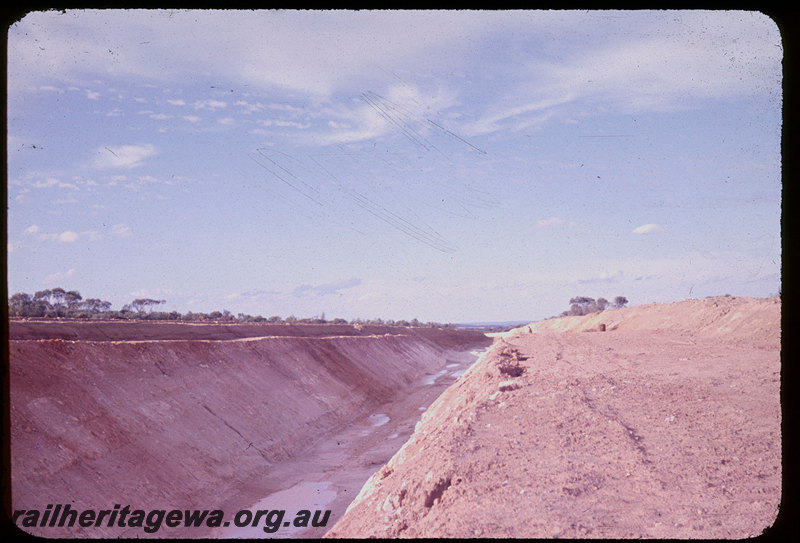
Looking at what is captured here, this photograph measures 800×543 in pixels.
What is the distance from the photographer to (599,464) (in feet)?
25.6

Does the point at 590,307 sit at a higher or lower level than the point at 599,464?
lower

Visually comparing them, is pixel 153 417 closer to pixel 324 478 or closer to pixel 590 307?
pixel 324 478

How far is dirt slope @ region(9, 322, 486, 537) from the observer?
11688 millimetres

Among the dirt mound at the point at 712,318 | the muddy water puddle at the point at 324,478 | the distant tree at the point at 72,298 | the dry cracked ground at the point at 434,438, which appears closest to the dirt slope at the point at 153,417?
the dry cracked ground at the point at 434,438

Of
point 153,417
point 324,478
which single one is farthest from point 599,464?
point 153,417

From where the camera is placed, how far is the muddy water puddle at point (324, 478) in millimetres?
12930

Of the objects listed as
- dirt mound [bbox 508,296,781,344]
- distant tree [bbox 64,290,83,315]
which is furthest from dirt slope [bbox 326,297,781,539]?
distant tree [bbox 64,290,83,315]

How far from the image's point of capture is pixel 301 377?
27.1 metres

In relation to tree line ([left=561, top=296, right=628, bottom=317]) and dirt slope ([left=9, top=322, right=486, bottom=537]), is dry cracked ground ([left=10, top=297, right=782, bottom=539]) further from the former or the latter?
tree line ([left=561, top=296, right=628, bottom=317])

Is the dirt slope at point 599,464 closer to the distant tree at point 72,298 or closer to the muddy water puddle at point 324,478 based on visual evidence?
the muddy water puddle at point 324,478

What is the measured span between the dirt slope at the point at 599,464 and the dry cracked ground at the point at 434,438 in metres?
0.03

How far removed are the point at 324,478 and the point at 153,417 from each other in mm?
5208

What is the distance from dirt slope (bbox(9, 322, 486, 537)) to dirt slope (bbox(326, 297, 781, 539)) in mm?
5819

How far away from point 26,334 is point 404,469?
21.6 meters
